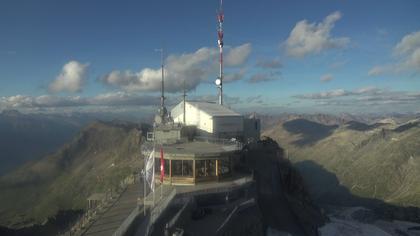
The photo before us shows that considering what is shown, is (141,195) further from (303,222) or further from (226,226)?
(303,222)

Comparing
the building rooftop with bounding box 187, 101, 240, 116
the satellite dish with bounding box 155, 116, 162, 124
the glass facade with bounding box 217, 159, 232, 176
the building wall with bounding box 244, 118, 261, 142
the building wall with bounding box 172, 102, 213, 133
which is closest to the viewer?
the glass facade with bounding box 217, 159, 232, 176

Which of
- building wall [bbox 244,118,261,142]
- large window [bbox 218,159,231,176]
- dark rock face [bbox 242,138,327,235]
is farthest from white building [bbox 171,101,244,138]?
large window [bbox 218,159,231,176]

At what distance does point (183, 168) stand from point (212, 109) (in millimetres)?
20626

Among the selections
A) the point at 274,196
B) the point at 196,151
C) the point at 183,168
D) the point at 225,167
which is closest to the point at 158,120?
the point at 225,167

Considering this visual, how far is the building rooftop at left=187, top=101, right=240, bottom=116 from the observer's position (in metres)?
57.1

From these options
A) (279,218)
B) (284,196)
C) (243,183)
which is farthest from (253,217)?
(284,196)

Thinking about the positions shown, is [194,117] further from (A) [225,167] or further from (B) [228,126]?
(A) [225,167]

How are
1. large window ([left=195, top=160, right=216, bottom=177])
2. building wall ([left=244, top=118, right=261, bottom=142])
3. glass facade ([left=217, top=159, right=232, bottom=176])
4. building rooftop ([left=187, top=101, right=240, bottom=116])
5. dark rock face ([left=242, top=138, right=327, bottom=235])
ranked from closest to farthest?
large window ([left=195, top=160, right=216, bottom=177]) < glass facade ([left=217, top=159, right=232, bottom=176]) < dark rock face ([left=242, top=138, right=327, bottom=235]) < building rooftop ([left=187, top=101, right=240, bottom=116]) < building wall ([left=244, top=118, right=261, bottom=142])

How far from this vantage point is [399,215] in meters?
141

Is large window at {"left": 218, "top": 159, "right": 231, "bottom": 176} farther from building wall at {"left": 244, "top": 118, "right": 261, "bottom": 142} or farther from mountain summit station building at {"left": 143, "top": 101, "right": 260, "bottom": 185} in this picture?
building wall at {"left": 244, "top": 118, "right": 261, "bottom": 142}

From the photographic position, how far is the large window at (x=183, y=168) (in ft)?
133

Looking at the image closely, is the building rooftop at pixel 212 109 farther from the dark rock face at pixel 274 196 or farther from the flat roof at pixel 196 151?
the flat roof at pixel 196 151

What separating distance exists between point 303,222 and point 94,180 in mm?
107468

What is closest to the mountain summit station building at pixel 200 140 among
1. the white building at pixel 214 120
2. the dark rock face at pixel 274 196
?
the white building at pixel 214 120
